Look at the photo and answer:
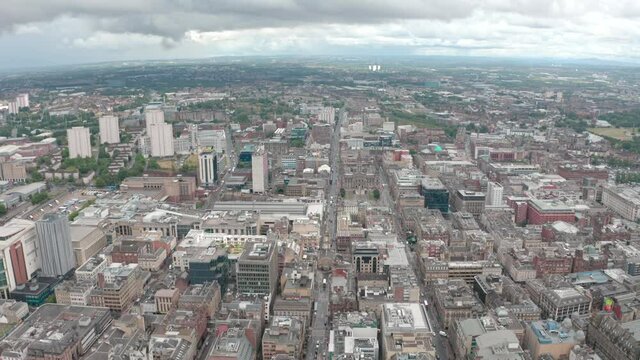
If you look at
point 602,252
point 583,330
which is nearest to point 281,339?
point 583,330

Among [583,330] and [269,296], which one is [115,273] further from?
[583,330]

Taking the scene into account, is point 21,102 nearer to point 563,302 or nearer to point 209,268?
point 209,268

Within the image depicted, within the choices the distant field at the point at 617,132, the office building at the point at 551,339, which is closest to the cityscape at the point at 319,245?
the office building at the point at 551,339

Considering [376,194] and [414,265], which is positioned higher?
[376,194]

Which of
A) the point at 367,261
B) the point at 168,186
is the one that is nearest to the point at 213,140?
the point at 168,186

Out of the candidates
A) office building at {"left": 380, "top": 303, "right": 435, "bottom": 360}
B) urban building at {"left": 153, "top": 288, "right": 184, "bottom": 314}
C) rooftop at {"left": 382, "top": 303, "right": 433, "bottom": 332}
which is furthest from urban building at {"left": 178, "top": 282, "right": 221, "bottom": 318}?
rooftop at {"left": 382, "top": 303, "right": 433, "bottom": 332}
